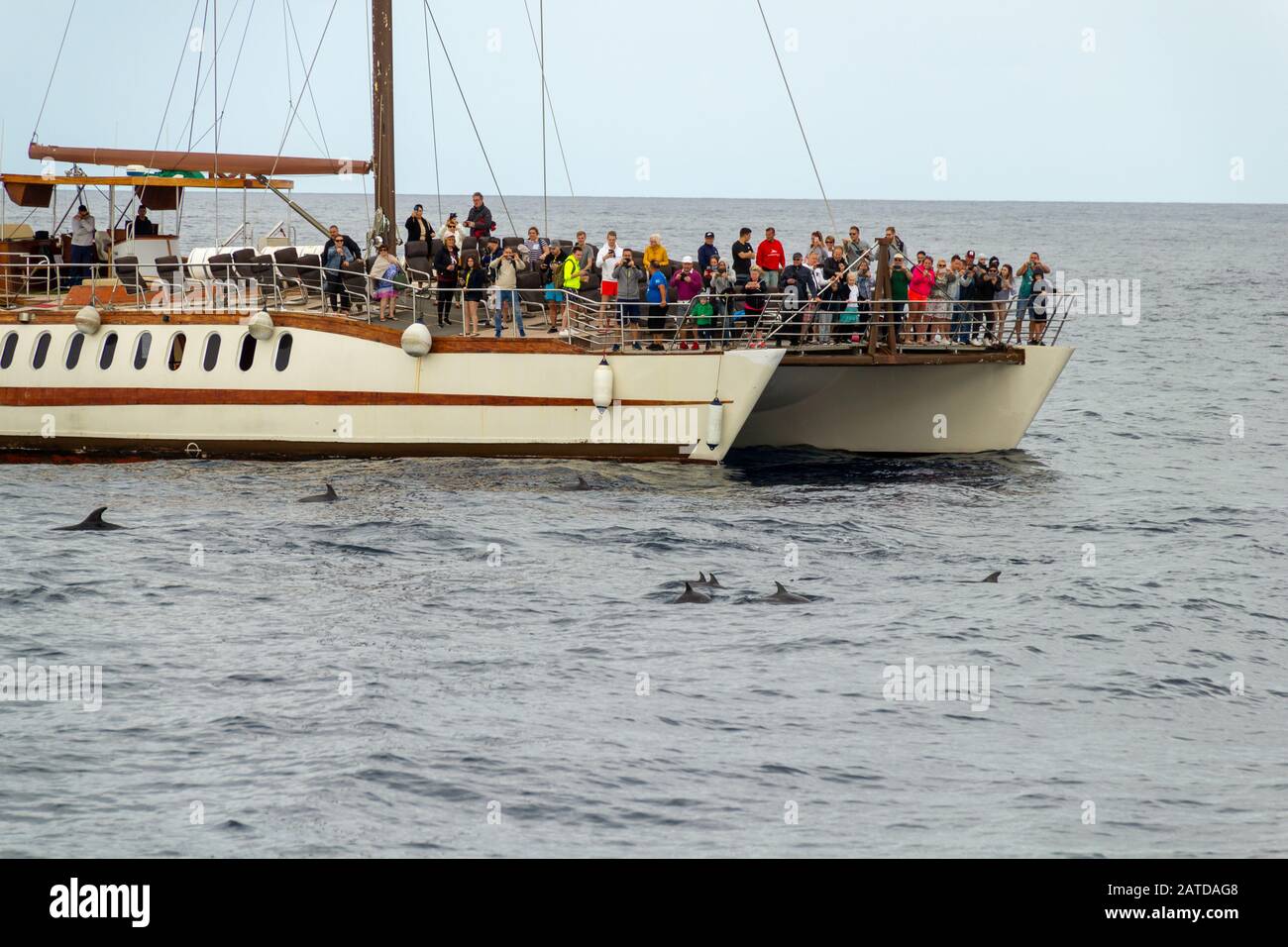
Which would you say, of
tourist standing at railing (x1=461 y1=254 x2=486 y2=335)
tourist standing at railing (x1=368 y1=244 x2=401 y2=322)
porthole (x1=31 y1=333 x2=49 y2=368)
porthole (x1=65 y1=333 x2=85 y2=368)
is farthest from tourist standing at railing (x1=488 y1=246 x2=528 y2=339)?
porthole (x1=31 y1=333 x2=49 y2=368)

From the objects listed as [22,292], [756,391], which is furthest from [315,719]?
[22,292]

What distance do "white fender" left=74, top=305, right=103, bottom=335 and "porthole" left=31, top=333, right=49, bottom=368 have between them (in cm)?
94

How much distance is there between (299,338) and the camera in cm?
3069

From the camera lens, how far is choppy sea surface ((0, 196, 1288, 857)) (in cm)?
1479

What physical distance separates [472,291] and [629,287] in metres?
2.80

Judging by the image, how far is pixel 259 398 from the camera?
31.0 m

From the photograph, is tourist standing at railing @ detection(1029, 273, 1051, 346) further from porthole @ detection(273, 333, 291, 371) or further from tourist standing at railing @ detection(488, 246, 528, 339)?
porthole @ detection(273, 333, 291, 371)

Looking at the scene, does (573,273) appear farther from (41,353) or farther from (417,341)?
(41,353)

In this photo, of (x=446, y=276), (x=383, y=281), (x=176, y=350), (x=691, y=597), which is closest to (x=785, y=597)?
(x=691, y=597)

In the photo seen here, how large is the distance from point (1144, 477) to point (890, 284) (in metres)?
7.79

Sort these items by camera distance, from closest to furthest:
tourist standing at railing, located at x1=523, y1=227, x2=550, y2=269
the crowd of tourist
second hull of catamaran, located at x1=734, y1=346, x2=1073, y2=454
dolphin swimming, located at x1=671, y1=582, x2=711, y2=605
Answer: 1. dolphin swimming, located at x1=671, y1=582, x2=711, y2=605
2. the crowd of tourist
3. second hull of catamaran, located at x1=734, y1=346, x2=1073, y2=454
4. tourist standing at railing, located at x1=523, y1=227, x2=550, y2=269

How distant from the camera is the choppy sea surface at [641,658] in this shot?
1479 cm

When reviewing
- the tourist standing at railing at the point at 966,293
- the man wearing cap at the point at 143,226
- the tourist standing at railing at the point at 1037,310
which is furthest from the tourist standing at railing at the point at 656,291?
the man wearing cap at the point at 143,226

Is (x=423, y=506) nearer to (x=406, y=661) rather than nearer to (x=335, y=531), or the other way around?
(x=335, y=531)
